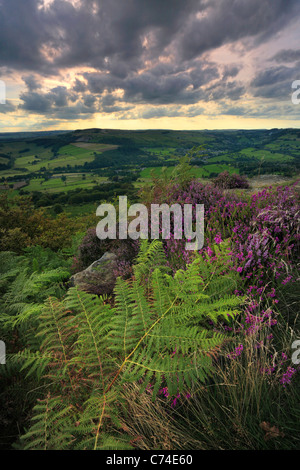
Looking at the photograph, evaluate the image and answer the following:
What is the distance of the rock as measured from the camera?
4051 millimetres

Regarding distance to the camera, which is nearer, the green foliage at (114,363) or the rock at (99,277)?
the green foliage at (114,363)

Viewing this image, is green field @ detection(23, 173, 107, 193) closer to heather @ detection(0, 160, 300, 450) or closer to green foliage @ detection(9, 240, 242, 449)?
heather @ detection(0, 160, 300, 450)

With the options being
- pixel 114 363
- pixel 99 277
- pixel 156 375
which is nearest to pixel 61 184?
pixel 99 277

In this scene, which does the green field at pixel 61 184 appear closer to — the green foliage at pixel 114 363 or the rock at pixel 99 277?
the rock at pixel 99 277

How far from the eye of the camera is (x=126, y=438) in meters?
1.52

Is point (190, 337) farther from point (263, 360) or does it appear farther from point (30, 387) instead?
point (30, 387)

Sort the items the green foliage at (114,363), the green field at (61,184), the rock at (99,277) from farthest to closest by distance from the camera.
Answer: the green field at (61,184) < the rock at (99,277) < the green foliage at (114,363)

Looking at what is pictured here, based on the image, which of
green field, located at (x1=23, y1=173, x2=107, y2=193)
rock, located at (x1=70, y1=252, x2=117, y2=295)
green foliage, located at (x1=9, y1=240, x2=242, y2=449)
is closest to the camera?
green foliage, located at (x1=9, y1=240, x2=242, y2=449)

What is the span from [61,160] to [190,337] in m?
168

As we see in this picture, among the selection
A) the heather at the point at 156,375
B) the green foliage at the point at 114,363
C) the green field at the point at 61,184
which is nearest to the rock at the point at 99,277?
the heather at the point at 156,375

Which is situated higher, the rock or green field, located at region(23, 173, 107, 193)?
green field, located at region(23, 173, 107, 193)

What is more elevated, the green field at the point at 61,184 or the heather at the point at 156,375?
the green field at the point at 61,184

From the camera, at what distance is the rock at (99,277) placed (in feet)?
13.3

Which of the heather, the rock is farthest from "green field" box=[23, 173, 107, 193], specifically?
the heather
